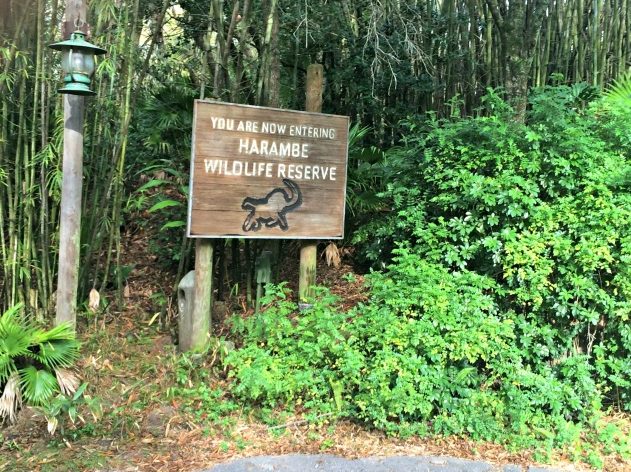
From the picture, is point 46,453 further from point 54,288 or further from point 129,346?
point 54,288

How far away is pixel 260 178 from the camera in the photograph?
4973 mm

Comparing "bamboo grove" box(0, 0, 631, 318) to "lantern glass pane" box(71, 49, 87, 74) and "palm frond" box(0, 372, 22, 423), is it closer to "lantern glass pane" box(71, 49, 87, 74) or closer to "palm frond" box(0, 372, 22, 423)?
"lantern glass pane" box(71, 49, 87, 74)

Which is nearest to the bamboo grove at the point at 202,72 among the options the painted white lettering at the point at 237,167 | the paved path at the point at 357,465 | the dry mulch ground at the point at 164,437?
the painted white lettering at the point at 237,167

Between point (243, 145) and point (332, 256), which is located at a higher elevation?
point (243, 145)

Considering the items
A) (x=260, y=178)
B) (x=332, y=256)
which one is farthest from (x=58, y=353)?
(x=332, y=256)

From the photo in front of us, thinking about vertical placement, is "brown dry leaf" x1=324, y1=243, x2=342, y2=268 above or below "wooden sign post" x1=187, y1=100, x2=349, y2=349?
below

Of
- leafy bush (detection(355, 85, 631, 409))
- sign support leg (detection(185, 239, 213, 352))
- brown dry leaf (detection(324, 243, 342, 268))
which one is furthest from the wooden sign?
brown dry leaf (detection(324, 243, 342, 268))

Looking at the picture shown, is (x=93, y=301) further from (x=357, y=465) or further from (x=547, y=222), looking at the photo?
(x=547, y=222)

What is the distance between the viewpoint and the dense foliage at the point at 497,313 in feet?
13.7

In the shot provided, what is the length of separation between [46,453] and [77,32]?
10.1ft

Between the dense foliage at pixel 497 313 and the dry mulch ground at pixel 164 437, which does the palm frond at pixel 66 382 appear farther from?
the dense foliage at pixel 497 313

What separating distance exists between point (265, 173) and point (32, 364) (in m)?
2.42

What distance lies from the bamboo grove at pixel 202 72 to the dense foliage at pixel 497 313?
1.16 m

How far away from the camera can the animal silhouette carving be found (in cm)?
494
